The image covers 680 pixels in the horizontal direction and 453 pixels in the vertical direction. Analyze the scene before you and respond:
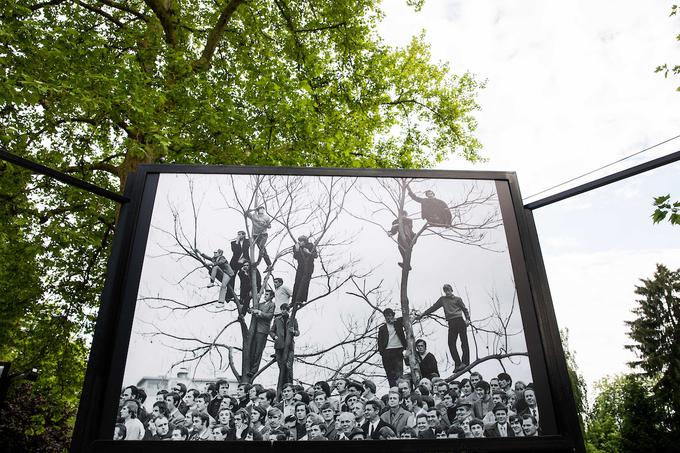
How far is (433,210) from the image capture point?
99.3 inches

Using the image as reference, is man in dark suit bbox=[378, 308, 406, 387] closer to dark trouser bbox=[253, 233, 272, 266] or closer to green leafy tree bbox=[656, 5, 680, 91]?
dark trouser bbox=[253, 233, 272, 266]

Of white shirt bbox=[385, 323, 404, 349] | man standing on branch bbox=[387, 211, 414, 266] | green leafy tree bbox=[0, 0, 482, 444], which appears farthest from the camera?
green leafy tree bbox=[0, 0, 482, 444]

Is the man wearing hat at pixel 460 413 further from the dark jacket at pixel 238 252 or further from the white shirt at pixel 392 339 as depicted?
the dark jacket at pixel 238 252

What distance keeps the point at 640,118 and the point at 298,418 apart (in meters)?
6.09

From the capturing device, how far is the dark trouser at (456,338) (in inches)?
85.2

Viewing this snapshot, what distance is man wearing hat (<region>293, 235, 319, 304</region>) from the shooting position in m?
2.28

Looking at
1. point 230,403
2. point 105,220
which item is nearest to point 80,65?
point 105,220

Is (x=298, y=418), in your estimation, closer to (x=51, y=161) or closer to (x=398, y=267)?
(x=398, y=267)

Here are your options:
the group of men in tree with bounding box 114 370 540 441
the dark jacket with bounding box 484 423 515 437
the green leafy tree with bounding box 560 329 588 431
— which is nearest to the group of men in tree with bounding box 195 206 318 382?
the group of men in tree with bounding box 114 370 540 441

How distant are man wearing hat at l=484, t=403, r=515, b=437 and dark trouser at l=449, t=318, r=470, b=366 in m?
0.26

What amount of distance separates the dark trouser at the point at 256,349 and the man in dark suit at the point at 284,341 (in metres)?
0.05

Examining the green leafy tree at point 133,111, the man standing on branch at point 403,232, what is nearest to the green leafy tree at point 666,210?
the man standing on branch at point 403,232

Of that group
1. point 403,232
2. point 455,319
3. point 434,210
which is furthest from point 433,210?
point 455,319

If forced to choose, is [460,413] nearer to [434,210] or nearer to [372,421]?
[372,421]
